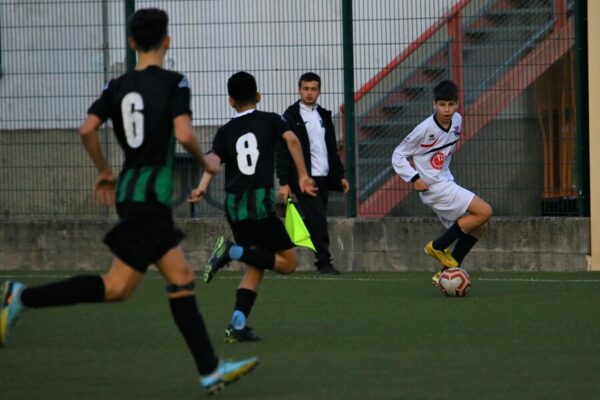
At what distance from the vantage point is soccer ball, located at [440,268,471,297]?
1154 cm

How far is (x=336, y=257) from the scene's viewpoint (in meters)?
15.3

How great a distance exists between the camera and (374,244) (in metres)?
15.2

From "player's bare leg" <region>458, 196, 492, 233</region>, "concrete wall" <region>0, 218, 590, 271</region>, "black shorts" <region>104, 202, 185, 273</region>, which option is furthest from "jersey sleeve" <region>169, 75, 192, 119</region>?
"concrete wall" <region>0, 218, 590, 271</region>

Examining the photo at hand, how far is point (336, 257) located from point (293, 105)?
1.87m

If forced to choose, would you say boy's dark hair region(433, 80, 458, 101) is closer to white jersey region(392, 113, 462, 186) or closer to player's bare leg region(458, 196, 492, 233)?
white jersey region(392, 113, 462, 186)

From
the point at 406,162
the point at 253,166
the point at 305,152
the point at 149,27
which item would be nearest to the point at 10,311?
the point at 149,27

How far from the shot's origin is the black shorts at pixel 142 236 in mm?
6820

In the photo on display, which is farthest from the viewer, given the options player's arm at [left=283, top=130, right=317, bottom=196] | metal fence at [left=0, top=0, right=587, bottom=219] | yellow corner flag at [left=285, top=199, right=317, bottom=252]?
metal fence at [left=0, top=0, right=587, bottom=219]

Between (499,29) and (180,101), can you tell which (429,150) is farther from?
(180,101)

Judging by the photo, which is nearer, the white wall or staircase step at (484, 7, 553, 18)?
staircase step at (484, 7, 553, 18)

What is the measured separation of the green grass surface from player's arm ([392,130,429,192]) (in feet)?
3.12

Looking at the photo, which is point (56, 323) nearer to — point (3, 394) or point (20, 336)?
point (20, 336)

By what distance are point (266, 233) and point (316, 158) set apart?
5650 millimetres

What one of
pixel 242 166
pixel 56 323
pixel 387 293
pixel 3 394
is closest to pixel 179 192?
pixel 387 293
